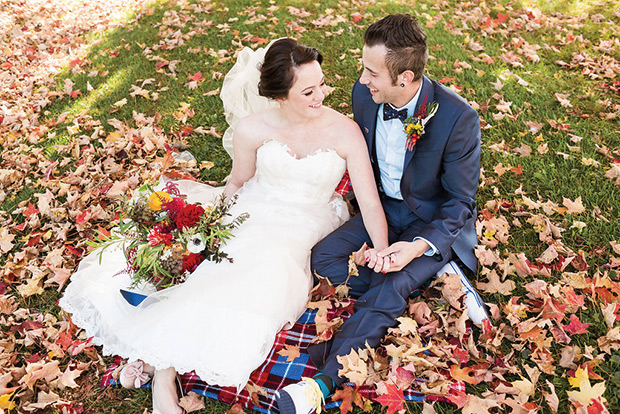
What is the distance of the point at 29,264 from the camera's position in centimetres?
419

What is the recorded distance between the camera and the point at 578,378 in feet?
9.20

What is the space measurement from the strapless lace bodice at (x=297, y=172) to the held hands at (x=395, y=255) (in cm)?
75

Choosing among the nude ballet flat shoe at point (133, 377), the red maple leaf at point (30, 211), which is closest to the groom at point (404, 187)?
the nude ballet flat shoe at point (133, 377)

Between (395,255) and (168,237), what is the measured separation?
1.62 m

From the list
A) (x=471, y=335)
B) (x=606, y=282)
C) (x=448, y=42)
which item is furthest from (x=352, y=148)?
(x=448, y=42)

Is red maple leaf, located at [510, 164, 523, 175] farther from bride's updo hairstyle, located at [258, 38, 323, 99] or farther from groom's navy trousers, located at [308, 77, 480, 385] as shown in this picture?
bride's updo hairstyle, located at [258, 38, 323, 99]

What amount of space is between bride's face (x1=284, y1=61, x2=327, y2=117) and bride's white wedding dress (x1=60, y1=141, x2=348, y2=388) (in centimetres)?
36

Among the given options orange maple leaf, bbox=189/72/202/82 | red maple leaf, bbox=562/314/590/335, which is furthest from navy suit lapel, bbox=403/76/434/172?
orange maple leaf, bbox=189/72/202/82

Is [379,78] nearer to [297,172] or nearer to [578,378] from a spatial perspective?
[297,172]

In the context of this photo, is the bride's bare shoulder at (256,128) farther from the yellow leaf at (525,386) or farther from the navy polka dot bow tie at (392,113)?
the yellow leaf at (525,386)

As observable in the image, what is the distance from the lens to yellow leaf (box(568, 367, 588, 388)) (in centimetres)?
279

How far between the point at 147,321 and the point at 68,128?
414cm

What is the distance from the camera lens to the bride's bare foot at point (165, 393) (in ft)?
9.75

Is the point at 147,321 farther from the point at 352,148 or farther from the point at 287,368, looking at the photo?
the point at 352,148
